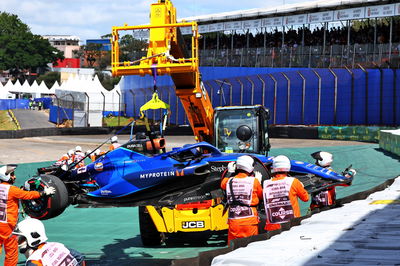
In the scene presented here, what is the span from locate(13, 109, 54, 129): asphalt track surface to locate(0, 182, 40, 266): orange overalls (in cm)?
4465

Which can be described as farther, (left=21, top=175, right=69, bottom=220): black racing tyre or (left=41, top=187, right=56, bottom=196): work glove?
(left=21, top=175, right=69, bottom=220): black racing tyre

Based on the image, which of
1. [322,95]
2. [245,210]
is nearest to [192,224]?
[245,210]

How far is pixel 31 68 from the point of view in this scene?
501 ft

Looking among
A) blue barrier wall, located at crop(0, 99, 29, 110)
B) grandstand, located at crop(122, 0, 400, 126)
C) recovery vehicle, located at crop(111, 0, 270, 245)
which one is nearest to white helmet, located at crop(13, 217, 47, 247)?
recovery vehicle, located at crop(111, 0, 270, 245)

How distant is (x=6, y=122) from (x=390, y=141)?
3976cm

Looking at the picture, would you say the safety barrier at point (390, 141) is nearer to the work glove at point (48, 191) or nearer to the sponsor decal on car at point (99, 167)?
the sponsor decal on car at point (99, 167)

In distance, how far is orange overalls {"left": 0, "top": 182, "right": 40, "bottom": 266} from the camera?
10.5 metres

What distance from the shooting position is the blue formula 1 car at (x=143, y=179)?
10.7 metres

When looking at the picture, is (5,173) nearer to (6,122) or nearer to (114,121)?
(114,121)

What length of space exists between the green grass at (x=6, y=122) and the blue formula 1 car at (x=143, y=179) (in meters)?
45.0

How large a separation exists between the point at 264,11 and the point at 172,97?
34.5ft

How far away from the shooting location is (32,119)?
61844mm

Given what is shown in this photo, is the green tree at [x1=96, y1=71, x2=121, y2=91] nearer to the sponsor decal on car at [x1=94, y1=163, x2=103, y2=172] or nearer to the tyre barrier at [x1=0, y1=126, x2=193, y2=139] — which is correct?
the tyre barrier at [x1=0, y1=126, x2=193, y2=139]

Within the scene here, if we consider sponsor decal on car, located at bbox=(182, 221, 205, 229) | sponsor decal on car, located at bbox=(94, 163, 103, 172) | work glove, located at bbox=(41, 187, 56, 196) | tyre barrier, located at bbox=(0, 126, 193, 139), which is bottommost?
tyre barrier, located at bbox=(0, 126, 193, 139)
